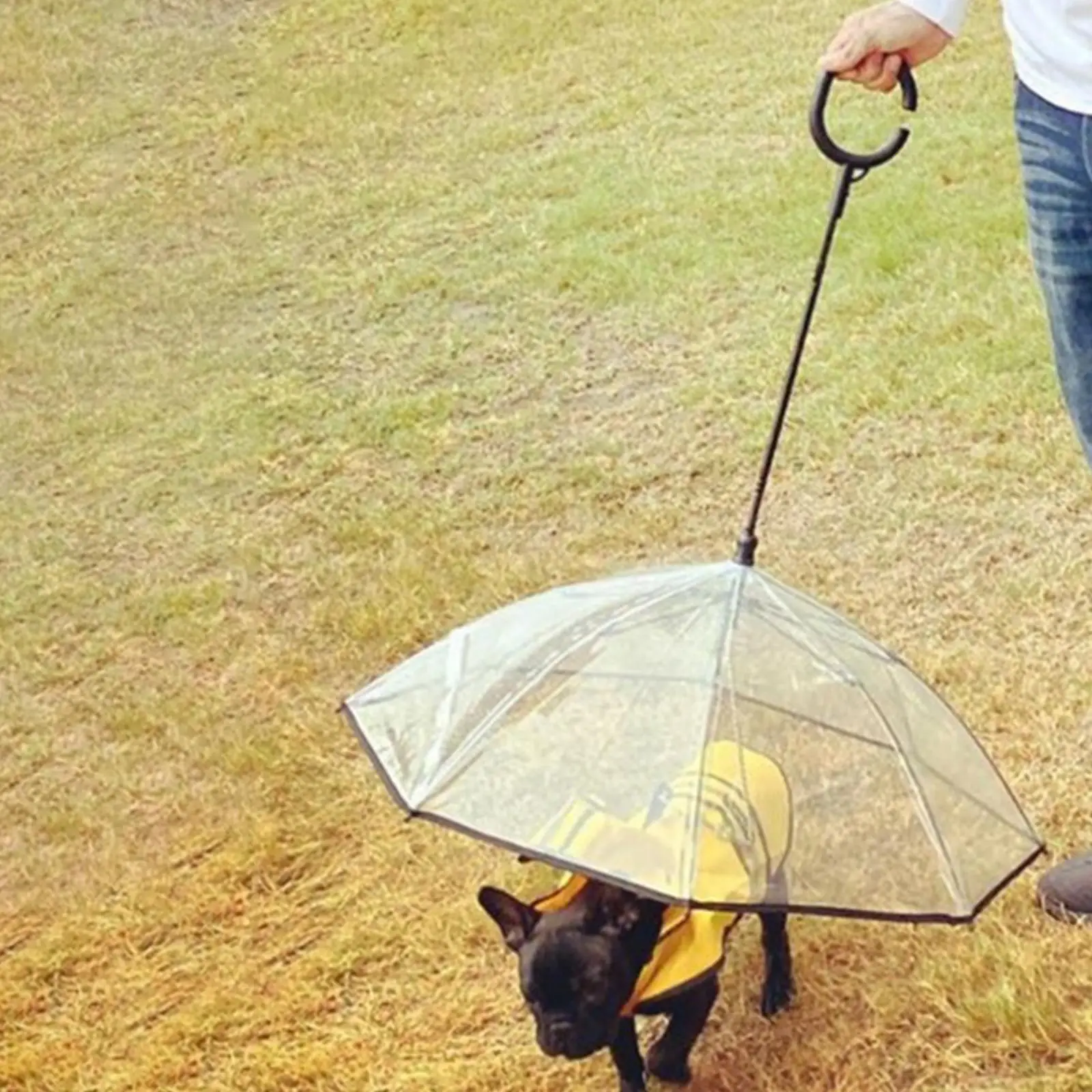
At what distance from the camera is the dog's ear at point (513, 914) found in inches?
63.1

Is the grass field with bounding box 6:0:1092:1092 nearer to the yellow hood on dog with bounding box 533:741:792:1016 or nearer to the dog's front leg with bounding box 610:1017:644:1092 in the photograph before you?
the dog's front leg with bounding box 610:1017:644:1092

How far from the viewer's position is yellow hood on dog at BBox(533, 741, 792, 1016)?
1.51m

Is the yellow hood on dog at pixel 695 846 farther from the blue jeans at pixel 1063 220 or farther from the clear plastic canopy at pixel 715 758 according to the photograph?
the blue jeans at pixel 1063 220

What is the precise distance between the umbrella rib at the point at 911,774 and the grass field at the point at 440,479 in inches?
6.4

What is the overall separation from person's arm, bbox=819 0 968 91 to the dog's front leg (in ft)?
2.76

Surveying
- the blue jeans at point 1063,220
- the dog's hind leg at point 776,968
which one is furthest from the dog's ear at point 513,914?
the blue jeans at point 1063,220

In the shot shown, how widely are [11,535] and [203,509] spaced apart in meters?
0.33

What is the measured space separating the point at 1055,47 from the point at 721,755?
0.63 m

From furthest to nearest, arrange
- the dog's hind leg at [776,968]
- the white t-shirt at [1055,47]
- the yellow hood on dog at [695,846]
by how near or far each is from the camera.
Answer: the dog's hind leg at [776,968] < the yellow hood on dog at [695,846] < the white t-shirt at [1055,47]

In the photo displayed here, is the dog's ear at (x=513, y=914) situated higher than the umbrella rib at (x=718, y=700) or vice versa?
the umbrella rib at (x=718, y=700)

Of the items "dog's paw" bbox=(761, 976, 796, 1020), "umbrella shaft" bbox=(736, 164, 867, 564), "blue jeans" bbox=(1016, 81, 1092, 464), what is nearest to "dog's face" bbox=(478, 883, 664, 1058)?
"dog's paw" bbox=(761, 976, 796, 1020)

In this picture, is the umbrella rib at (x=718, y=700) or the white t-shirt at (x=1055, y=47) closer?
the white t-shirt at (x=1055, y=47)

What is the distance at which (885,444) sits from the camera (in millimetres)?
2904

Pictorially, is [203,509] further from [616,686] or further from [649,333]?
[616,686]
